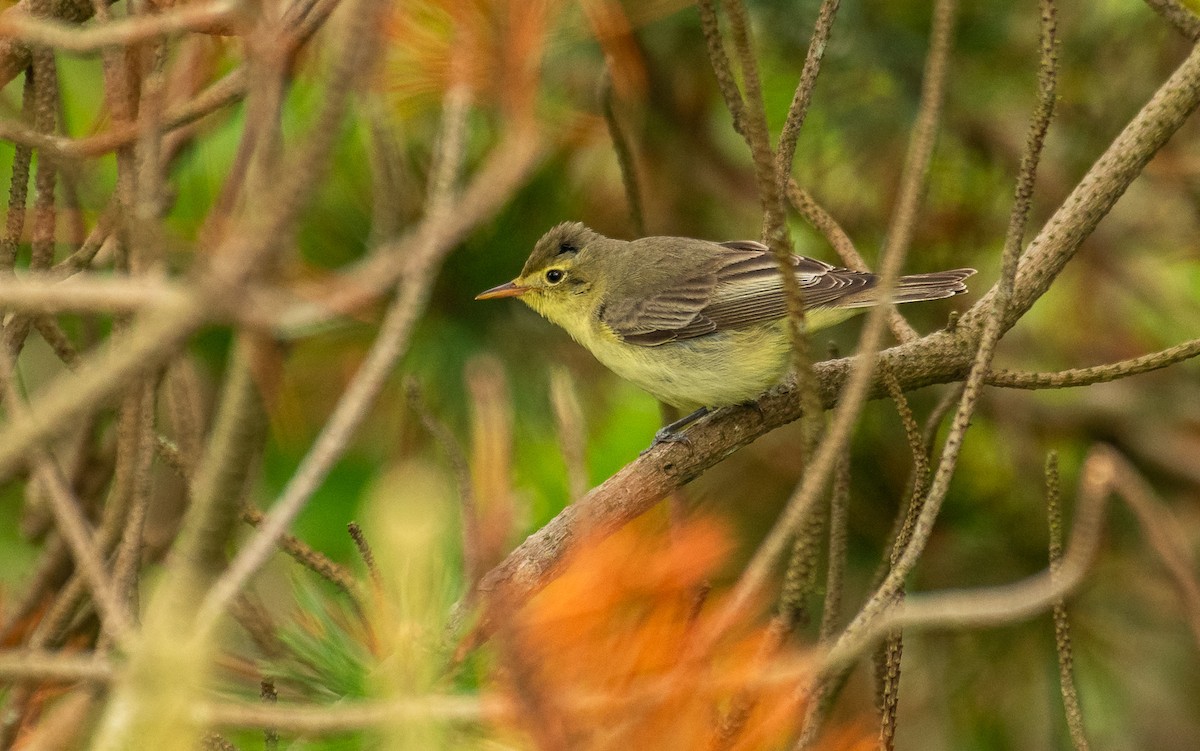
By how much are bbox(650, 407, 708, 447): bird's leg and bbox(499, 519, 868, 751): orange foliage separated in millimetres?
1067

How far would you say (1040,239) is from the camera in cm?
291

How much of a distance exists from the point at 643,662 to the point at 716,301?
2469mm

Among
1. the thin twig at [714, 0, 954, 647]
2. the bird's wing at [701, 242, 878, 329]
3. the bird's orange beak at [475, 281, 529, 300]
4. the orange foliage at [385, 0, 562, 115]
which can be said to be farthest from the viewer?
the bird's orange beak at [475, 281, 529, 300]

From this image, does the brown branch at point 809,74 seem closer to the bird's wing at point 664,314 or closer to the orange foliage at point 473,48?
the orange foliage at point 473,48

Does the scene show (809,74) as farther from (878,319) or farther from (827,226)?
(878,319)

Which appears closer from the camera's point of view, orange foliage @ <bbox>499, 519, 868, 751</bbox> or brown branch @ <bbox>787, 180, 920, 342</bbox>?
orange foliage @ <bbox>499, 519, 868, 751</bbox>

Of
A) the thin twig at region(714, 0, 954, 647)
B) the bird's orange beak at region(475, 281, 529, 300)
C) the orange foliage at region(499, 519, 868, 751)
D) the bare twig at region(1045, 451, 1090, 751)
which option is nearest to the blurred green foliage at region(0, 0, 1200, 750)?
the bird's orange beak at region(475, 281, 529, 300)

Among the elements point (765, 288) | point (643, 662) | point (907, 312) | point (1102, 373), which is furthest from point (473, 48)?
point (907, 312)

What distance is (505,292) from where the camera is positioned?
3951 millimetres

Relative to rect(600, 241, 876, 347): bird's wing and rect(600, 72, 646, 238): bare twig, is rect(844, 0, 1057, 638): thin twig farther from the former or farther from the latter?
rect(600, 241, 876, 347): bird's wing

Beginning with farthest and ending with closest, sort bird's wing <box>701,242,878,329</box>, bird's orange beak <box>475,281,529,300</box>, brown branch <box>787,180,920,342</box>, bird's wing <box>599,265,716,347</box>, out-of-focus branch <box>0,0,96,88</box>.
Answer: bird's wing <box>599,265,716,347</box> < bird's orange beak <box>475,281,529,300</box> < bird's wing <box>701,242,878,329</box> < brown branch <box>787,180,920,342</box> < out-of-focus branch <box>0,0,96,88</box>

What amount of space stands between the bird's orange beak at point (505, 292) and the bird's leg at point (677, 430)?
66 cm

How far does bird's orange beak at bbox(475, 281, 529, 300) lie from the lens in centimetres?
394

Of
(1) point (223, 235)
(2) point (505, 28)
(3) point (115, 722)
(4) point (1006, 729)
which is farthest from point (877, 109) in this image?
(3) point (115, 722)
